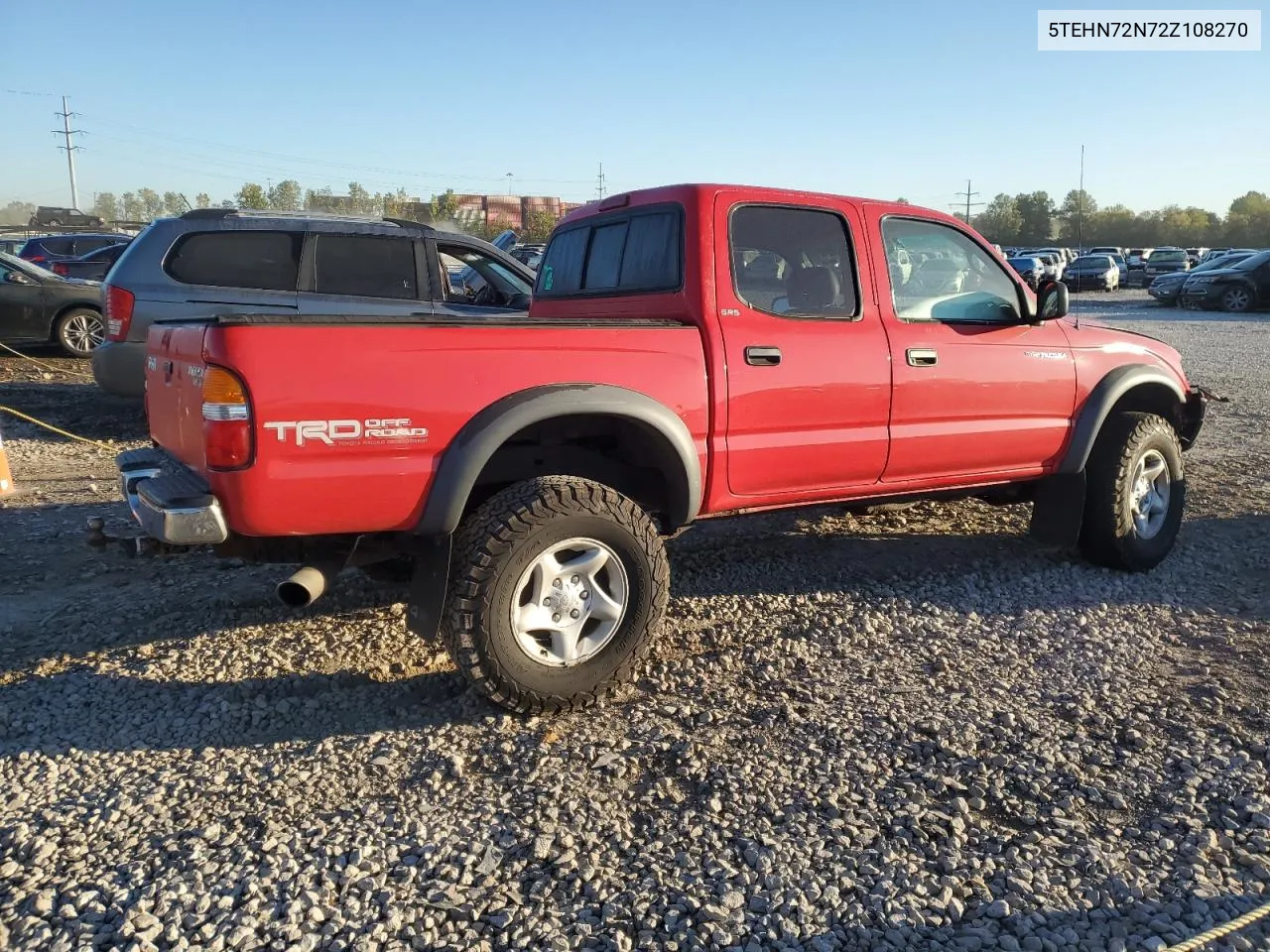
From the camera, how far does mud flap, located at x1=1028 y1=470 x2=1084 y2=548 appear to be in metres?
5.18

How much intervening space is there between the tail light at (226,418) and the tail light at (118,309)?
198 inches

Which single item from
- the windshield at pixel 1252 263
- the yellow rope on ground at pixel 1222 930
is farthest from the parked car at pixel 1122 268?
the yellow rope on ground at pixel 1222 930

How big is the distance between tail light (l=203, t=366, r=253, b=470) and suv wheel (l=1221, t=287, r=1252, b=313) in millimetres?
26950

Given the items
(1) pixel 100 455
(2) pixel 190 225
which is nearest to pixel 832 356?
(2) pixel 190 225

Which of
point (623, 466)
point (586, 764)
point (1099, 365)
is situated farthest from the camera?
point (1099, 365)

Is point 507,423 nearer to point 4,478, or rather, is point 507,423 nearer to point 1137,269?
point 4,478

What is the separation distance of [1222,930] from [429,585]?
2567 millimetres

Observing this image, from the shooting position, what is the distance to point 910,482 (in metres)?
4.64

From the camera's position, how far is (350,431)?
3.15 m

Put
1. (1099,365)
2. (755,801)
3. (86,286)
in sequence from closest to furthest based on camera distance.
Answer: (755,801) < (1099,365) < (86,286)

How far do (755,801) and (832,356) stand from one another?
201 cm

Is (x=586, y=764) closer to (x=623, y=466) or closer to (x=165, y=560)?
(x=623, y=466)

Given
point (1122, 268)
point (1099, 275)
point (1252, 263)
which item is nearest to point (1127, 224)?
point (1122, 268)

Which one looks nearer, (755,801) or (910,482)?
(755,801)
